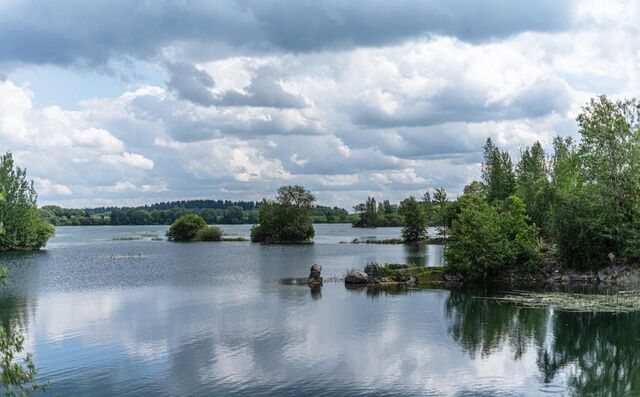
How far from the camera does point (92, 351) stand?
3362 cm

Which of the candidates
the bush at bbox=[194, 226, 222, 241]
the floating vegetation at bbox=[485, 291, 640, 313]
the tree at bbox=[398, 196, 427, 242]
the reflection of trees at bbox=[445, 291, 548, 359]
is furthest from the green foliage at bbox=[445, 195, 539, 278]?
the bush at bbox=[194, 226, 222, 241]

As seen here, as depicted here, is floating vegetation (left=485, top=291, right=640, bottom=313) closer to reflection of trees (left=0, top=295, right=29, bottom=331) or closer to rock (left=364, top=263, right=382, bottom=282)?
rock (left=364, top=263, right=382, bottom=282)

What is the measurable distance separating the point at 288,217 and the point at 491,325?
111286 mm

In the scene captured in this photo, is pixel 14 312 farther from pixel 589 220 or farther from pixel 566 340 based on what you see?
pixel 589 220

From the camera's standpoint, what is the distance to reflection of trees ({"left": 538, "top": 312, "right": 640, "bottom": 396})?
2836cm

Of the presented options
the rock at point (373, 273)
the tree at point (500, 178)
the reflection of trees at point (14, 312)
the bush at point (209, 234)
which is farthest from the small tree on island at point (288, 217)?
the reflection of trees at point (14, 312)

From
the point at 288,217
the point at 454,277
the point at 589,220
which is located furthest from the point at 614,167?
the point at 288,217

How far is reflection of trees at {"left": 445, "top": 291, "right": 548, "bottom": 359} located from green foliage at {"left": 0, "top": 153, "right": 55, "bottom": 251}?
103440mm

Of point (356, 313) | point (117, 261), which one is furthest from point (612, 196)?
point (117, 261)

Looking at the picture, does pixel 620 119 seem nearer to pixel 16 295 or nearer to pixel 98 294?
pixel 98 294

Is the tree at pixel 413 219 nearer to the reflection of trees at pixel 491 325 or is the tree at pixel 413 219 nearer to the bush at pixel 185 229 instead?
the bush at pixel 185 229

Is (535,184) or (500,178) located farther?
(500,178)

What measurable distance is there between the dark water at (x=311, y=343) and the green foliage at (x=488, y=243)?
253 inches

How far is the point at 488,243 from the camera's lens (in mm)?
61812
